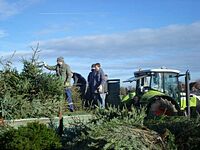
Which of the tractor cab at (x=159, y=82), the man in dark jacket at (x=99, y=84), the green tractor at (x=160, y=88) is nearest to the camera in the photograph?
the man in dark jacket at (x=99, y=84)

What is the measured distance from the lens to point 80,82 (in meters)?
19.8

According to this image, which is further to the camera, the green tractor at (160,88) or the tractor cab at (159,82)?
the tractor cab at (159,82)

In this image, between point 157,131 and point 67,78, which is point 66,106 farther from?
point 157,131

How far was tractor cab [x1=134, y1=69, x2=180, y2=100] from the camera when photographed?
18.6m

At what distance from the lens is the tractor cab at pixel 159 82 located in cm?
1856

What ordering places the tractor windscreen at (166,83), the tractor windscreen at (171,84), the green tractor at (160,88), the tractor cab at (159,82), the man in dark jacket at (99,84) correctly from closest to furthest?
the man in dark jacket at (99,84)
the green tractor at (160,88)
the tractor cab at (159,82)
the tractor windscreen at (166,83)
the tractor windscreen at (171,84)

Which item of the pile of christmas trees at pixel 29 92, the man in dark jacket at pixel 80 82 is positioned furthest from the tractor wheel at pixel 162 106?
the pile of christmas trees at pixel 29 92

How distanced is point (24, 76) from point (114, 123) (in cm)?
447

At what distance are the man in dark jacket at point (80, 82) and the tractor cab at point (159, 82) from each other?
82.5 inches

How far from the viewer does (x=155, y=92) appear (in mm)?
17812

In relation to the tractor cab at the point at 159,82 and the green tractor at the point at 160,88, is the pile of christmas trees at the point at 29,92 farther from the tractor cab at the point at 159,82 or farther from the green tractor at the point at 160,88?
the tractor cab at the point at 159,82

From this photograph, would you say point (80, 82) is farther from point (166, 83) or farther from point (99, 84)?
point (166, 83)

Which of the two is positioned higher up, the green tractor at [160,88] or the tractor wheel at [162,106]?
the green tractor at [160,88]

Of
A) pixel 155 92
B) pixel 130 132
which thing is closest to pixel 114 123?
pixel 130 132
